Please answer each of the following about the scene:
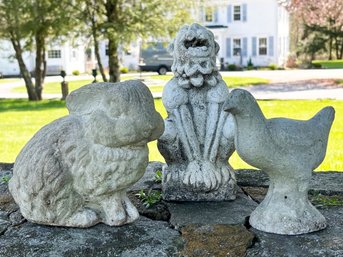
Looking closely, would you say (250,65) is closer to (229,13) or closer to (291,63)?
(291,63)

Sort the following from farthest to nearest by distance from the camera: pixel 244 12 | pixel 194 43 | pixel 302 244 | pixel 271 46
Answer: pixel 244 12 → pixel 271 46 → pixel 194 43 → pixel 302 244

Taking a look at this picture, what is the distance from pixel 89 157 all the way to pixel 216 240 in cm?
79

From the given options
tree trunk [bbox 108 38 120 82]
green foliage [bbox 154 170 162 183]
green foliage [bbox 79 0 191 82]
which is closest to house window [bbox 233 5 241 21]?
green foliage [bbox 79 0 191 82]

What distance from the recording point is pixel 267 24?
34188 millimetres

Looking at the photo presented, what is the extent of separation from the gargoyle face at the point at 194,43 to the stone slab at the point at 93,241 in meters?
1.06

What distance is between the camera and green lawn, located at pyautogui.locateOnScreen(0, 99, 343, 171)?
24.5 feet

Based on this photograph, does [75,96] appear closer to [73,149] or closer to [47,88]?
[73,149]

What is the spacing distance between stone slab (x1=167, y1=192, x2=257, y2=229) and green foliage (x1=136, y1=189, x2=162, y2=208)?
105 millimetres

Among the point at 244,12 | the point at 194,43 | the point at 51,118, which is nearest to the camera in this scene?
the point at 194,43

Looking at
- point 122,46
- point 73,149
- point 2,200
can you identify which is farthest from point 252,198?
point 122,46

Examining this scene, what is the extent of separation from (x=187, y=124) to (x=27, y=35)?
576 inches

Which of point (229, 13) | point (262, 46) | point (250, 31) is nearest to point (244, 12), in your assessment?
point (229, 13)

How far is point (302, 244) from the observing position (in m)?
2.67

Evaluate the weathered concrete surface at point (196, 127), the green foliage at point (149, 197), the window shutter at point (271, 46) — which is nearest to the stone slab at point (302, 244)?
the weathered concrete surface at point (196, 127)
